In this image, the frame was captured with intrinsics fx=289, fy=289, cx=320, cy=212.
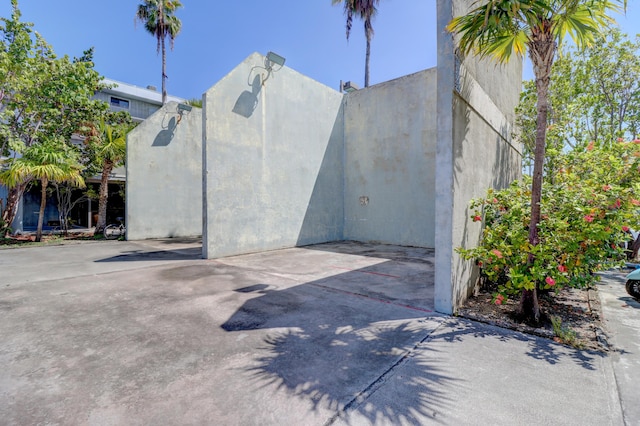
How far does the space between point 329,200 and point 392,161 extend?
2.99 meters

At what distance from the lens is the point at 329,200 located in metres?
12.2

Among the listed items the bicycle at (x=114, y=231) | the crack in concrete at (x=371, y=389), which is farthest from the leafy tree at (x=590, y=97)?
the bicycle at (x=114, y=231)

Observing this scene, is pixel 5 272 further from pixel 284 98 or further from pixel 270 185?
pixel 284 98

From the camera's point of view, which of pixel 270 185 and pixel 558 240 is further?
pixel 270 185

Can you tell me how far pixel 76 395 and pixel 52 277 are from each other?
210 inches

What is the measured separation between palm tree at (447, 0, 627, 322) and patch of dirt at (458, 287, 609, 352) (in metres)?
0.31

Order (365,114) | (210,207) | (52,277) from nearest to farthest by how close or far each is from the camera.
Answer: (52,277) → (210,207) → (365,114)

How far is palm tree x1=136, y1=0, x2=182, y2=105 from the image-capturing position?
1948 centimetres

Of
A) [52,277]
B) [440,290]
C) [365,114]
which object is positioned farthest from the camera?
[365,114]

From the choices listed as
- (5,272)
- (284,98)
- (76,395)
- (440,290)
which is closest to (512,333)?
(440,290)

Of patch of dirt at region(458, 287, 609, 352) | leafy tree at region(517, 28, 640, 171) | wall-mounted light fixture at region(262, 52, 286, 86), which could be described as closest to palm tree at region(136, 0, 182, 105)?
wall-mounted light fixture at region(262, 52, 286, 86)

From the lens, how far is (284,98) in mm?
10180

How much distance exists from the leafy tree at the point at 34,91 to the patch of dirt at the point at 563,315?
50.2 feet

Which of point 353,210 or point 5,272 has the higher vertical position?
point 353,210
